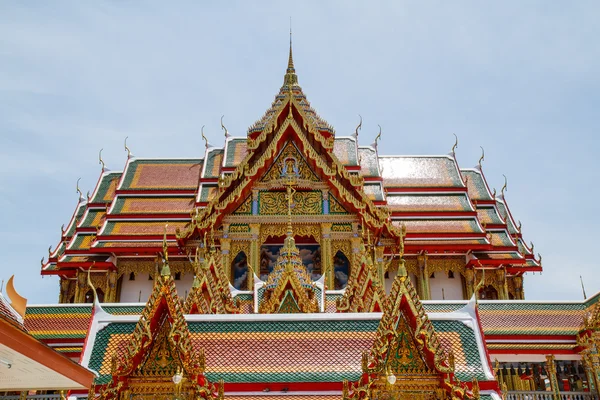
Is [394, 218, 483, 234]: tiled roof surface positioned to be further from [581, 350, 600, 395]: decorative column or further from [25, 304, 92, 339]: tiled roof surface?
[25, 304, 92, 339]: tiled roof surface

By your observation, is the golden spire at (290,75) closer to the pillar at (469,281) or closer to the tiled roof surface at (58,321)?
the pillar at (469,281)

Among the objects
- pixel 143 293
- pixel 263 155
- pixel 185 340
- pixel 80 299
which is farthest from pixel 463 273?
pixel 185 340

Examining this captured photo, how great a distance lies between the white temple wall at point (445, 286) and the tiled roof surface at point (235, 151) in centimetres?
749

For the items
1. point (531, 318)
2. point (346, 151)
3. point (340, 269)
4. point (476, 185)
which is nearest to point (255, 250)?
point (340, 269)

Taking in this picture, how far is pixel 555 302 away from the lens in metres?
14.4

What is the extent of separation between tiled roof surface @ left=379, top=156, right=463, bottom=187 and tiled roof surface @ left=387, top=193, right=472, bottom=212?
0.54m

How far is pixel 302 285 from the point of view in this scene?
10992 mm

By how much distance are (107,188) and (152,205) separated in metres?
3.25

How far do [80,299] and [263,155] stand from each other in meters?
7.55

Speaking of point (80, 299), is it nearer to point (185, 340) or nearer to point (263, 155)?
point (263, 155)

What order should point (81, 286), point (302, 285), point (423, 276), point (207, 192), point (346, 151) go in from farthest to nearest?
point (346, 151) → point (207, 192) → point (81, 286) → point (423, 276) → point (302, 285)

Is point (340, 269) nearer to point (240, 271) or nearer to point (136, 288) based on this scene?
point (240, 271)

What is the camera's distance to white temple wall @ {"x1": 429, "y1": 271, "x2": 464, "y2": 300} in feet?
66.7

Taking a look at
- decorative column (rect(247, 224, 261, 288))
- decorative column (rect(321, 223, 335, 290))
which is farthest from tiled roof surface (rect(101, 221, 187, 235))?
decorative column (rect(321, 223, 335, 290))
